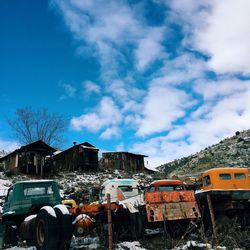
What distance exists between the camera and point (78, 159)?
1642 inches

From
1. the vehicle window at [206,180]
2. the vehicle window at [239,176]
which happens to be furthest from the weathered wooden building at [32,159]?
the vehicle window at [239,176]

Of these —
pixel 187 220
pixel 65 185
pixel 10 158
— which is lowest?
pixel 187 220

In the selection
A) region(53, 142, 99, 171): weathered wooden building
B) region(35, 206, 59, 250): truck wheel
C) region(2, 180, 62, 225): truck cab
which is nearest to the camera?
region(35, 206, 59, 250): truck wheel

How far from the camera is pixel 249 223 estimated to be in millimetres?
10266

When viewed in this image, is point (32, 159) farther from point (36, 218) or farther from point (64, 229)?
point (64, 229)

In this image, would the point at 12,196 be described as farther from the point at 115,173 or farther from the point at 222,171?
the point at 115,173

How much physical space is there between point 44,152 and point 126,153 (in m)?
13.3

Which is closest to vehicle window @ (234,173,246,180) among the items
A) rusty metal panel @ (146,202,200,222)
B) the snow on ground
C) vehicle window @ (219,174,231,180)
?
vehicle window @ (219,174,231,180)

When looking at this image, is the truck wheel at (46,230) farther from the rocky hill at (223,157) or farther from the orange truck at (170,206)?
the rocky hill at (223,157)

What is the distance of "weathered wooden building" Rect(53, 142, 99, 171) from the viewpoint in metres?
41.3

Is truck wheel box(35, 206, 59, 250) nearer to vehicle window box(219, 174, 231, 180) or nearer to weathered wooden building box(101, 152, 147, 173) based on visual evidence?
vehicle window box(219, 174, 231, 180)

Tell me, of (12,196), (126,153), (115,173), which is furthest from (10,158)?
(12,196)

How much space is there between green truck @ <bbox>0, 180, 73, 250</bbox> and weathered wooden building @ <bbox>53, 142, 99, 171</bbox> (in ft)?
100

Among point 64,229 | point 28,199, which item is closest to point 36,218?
point 64,229
